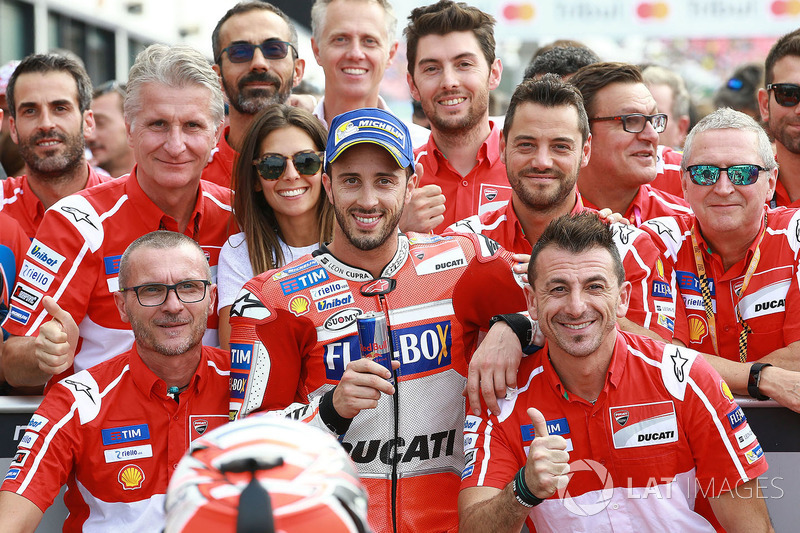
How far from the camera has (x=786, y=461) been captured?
3.84 metres

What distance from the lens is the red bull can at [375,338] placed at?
10.3ft

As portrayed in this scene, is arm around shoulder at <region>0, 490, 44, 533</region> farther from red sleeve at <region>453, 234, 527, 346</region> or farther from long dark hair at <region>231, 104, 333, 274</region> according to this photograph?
red sleeve at <region>453, 234, 527, 346</region>

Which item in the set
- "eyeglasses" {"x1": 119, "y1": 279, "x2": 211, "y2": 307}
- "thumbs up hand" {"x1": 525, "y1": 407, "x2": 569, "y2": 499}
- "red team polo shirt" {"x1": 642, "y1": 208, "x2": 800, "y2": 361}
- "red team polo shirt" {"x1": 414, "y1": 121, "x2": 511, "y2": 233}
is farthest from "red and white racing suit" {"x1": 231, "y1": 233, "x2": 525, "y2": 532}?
"red team polo shirt" {"x1": 414, "y1": 121, "x2": 511, "y2": 233}

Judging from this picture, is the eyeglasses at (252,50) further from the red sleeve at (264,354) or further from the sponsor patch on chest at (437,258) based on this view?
the red sleeve at (264,354)

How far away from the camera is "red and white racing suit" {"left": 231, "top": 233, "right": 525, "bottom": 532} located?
3541 mm

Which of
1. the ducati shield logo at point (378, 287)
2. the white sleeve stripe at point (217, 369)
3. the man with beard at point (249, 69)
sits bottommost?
the white sleeve stripe at point (217, 369)

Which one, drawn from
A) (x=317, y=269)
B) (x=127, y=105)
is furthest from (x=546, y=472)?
(x=127, y=105)

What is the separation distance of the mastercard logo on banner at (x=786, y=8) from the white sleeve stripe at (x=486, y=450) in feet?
30.7

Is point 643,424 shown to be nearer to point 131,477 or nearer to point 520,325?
point 520,325

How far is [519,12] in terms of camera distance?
11.3m

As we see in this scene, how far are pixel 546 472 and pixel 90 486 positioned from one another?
6.32 ft

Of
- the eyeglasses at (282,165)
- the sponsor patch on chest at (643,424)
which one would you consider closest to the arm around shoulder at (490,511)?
A: the sponsor patch on chest at (643,424)

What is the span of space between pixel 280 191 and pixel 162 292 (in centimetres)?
86

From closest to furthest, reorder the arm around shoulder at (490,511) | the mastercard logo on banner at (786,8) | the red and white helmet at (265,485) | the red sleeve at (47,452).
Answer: the red and white helmet at (265,485), the arm around shoulder at (490,511), the red sleeve at (47,452), the mastercard logo on banner at (786,8)
